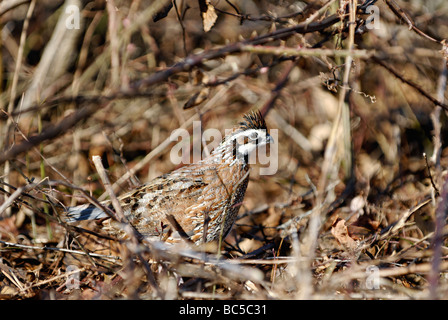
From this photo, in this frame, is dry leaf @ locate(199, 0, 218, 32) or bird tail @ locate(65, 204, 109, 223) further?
bird tail @ locate(65, 204, 109, 223)

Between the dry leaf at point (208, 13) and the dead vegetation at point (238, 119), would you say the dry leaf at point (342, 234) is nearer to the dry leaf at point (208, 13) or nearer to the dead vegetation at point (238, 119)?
the dead vegetation at point (238, 119)

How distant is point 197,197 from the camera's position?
4.23 metres

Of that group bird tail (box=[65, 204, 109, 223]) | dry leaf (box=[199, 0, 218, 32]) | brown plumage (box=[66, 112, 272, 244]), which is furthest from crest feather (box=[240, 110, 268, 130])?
bird tail (box=[65, 204, 109, 223])

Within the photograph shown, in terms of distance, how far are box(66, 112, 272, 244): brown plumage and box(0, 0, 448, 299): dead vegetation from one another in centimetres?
24

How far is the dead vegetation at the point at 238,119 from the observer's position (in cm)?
357

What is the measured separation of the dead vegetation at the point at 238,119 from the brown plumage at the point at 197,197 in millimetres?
236

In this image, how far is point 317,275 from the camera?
3.84m

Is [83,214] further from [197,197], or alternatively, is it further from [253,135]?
[253,135]

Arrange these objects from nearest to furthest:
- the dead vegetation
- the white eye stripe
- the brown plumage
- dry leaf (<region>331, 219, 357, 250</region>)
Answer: the dead vegetation → dry leaf (<region>331, 219, 357, 250</region>) → the brown plumage → the white eye stripe

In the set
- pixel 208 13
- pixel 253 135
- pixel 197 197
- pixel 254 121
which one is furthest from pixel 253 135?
pixel 208 13

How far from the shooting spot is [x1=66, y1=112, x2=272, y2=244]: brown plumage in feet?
13.6

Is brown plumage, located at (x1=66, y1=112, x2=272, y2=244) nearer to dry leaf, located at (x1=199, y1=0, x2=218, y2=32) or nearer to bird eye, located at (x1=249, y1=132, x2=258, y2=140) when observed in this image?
bird eye, located at (x1=249, y1=132, x2=258, y2=140)

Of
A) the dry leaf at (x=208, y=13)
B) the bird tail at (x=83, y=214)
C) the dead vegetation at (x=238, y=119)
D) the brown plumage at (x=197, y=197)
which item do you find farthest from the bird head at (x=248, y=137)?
the bird tail at (x=83, y=214)
